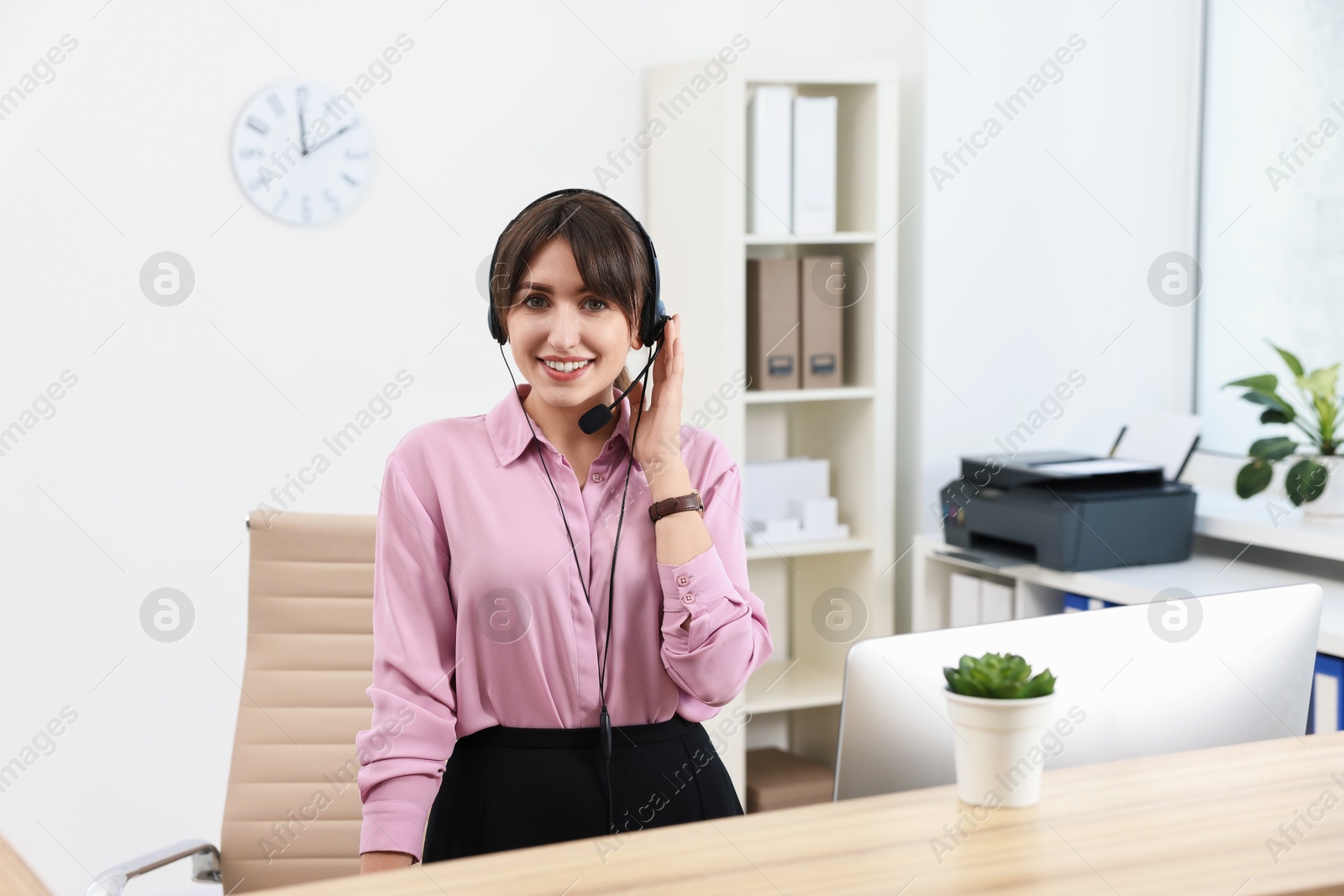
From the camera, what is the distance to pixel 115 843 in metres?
2.74


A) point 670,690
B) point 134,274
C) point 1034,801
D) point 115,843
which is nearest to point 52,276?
point 134,274

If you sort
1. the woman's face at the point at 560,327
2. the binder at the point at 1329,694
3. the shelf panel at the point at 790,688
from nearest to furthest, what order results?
the woman's face at the point at 560,327 → the binder at the point at 1329,694 → the shelf panel at the point at 790,688

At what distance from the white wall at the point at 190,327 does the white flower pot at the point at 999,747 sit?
2.02 m

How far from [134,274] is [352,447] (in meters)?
0.62

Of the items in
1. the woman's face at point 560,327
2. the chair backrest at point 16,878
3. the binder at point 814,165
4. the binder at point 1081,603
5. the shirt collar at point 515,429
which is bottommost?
the binder at point 1081,603

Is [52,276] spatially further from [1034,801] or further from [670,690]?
[1034,801]

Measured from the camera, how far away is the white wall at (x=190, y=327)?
103 inches

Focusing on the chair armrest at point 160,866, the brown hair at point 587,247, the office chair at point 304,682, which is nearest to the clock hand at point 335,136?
the office chair at point 304,682

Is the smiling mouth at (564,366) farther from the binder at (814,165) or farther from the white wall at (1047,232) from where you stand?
the white wall at (1047,232)

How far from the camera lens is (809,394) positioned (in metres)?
3.05

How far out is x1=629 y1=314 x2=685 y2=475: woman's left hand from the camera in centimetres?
149

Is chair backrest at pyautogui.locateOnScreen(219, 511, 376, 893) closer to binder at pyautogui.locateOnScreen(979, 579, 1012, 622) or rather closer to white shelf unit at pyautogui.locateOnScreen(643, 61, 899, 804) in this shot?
white shelf unit at pyautogui.locateOnScreen(643, 61, 899, 804)

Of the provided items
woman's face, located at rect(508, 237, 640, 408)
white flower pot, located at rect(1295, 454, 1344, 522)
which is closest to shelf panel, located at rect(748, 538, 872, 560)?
white flower pot, located at rect(1295, 454, 1344, 522)

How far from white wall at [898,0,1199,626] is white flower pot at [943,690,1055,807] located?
211 cm
